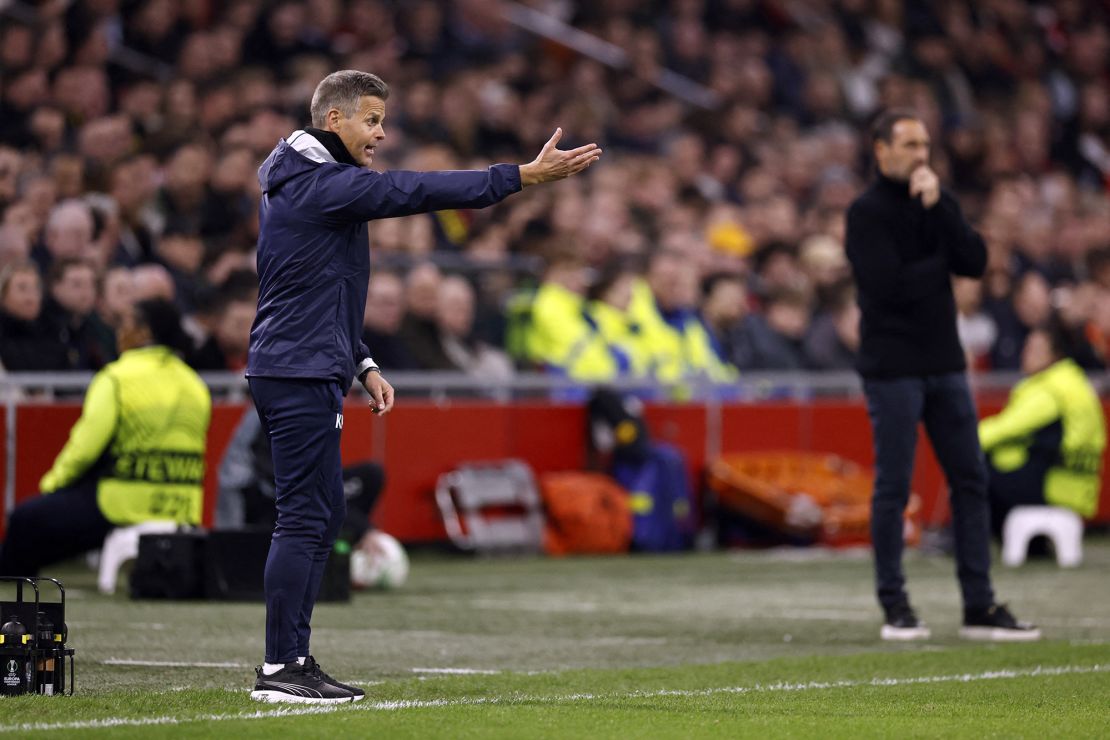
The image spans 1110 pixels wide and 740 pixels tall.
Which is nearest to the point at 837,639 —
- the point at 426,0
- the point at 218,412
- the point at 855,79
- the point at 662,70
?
the point at 218,412

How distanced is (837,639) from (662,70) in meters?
15.1

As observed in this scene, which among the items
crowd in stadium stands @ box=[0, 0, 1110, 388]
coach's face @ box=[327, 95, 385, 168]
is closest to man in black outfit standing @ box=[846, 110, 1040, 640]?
coach's face @ box=[327, 95, 385, 168]

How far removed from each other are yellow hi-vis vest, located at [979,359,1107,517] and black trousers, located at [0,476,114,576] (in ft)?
23.8

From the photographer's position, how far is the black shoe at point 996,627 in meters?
9.86

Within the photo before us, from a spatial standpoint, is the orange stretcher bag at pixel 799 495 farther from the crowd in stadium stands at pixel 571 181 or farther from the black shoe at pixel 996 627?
the black shoe at pixel 996 627

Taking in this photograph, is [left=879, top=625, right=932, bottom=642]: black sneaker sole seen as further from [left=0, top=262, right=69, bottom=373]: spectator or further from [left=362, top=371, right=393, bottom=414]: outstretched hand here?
[left=0, top=262, right=69, bottom=373]: spectator

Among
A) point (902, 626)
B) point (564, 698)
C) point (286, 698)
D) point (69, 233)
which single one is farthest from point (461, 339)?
point (286, 698)

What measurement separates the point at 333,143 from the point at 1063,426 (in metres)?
10.1

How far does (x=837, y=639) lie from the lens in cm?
985

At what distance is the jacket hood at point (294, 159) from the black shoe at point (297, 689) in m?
1.64

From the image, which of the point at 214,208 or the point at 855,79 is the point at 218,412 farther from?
the point at 855,79

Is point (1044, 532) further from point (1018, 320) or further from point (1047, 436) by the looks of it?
point (1018, 320)

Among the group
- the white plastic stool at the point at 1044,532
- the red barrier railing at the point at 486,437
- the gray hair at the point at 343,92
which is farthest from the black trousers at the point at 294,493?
the white plastic stool at the point at 1044,532

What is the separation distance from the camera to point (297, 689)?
22.7 ft
